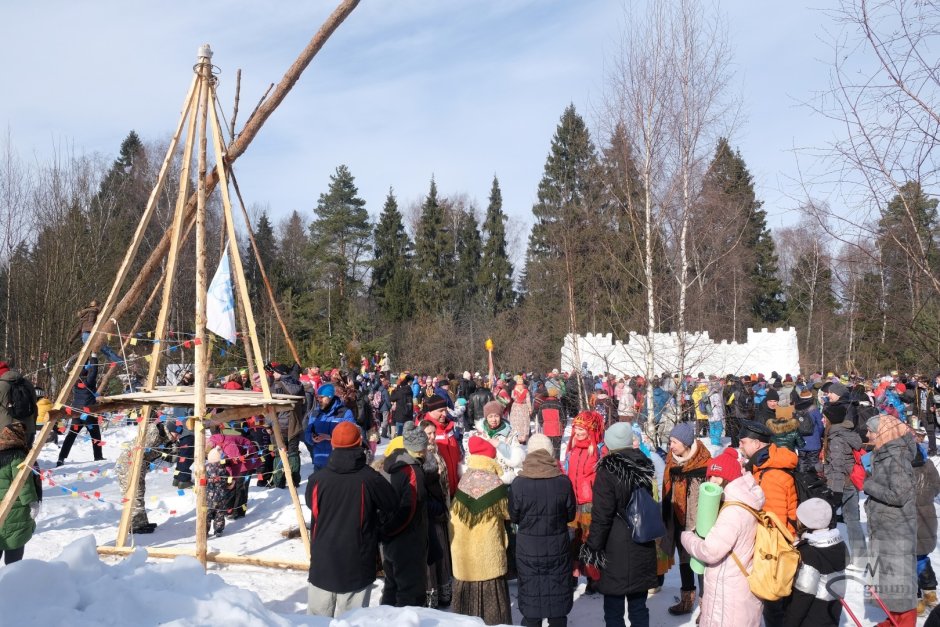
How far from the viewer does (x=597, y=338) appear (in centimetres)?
2975

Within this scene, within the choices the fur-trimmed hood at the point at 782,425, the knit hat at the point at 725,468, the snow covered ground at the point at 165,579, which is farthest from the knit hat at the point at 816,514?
the fur-trimmed hood at the point at 782,425

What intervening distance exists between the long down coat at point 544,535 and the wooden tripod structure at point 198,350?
2544 mm

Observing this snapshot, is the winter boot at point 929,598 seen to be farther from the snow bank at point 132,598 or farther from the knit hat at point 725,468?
the snow bank at point 132,598

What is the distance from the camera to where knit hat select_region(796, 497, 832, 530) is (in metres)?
4.40

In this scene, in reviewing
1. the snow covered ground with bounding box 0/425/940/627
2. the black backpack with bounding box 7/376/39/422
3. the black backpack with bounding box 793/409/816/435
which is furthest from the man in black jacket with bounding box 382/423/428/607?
the black backpack with bounding box 793/409/816/435

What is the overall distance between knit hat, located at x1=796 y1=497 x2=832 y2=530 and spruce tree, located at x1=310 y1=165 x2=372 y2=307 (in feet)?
132

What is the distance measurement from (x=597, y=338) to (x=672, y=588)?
925 inches

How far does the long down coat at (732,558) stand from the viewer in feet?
14.0

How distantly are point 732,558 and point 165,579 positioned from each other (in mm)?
3411

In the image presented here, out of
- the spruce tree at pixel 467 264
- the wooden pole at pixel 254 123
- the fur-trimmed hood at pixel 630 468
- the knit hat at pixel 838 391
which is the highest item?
the spruce tree at pixel 467 264

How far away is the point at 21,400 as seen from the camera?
7.96m

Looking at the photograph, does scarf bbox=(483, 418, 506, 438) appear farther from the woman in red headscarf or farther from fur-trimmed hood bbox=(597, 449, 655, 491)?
fur-trimmed hood bbox=(597, 449, 655, 491)

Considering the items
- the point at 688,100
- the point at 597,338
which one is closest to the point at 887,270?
the point at 688,100

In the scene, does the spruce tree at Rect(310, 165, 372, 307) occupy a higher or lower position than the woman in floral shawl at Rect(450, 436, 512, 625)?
higher
